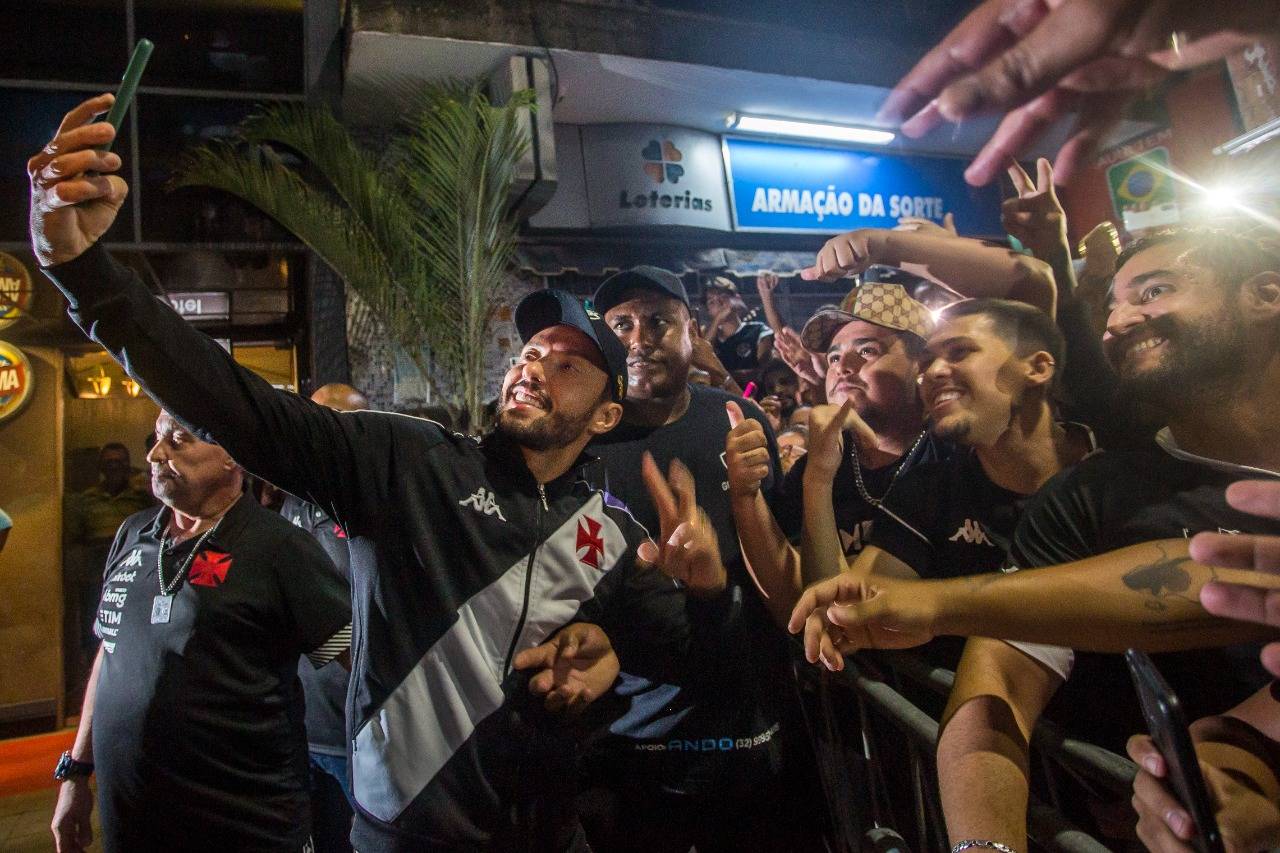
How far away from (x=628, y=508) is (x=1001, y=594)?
103 centimetres

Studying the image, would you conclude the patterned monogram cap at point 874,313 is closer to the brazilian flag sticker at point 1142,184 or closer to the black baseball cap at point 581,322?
the brazilian flag sticker at point 1142,184

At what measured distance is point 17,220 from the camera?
15.2 feet

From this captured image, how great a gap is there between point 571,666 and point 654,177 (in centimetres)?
190

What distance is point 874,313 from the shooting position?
1648 mm

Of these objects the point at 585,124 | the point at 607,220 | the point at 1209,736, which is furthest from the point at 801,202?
the point at 585,124

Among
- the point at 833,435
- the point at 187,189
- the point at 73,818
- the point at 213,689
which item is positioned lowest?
the point at 73,818

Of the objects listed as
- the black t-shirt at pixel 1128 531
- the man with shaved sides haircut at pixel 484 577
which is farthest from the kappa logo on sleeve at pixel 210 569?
the black t-shirt at pixel 1128 531

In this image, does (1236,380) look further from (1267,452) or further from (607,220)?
(607,220)

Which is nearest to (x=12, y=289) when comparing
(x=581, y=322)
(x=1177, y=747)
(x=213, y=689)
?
(x=213, y=689)

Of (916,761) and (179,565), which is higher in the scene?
(179,565)

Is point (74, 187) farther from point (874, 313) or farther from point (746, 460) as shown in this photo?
point (874, 313)

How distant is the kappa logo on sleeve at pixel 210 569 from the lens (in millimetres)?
2111

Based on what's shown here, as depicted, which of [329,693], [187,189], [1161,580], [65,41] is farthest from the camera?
[187,189]

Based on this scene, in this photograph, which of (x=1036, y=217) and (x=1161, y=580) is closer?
(x=1161, y=580)
